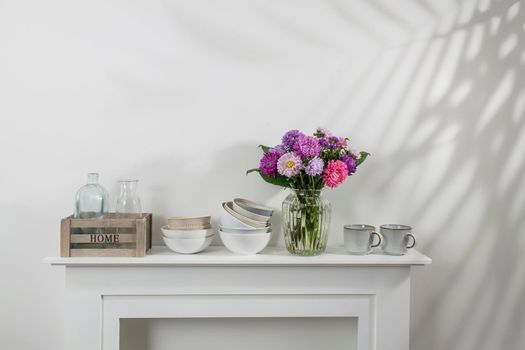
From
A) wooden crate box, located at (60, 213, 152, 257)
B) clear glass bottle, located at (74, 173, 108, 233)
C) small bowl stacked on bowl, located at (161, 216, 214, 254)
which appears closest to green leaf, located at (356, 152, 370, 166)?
small bowl stacked on bowl, located at (161, 216, 214, 254)

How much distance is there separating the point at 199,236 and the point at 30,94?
0.77 m

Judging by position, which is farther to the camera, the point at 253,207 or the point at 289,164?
the point at 253,207

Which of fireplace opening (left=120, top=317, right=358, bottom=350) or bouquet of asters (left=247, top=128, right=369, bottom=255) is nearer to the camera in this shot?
bouquet of asters (left=247, top=128, right=369, bottom=255)

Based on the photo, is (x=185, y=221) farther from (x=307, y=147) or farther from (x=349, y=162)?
(x=349, y=162)

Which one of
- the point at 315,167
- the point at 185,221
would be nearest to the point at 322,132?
the point at 315,167

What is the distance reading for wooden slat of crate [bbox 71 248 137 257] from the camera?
163 centimetres

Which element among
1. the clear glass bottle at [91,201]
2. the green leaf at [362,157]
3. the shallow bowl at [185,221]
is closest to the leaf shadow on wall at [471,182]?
the green leaf at [362,157]

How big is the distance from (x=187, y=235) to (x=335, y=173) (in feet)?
1.68

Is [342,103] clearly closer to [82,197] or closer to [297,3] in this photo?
[297,3]

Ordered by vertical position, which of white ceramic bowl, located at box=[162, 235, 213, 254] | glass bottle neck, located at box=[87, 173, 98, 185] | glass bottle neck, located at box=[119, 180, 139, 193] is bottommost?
white ceramic bowl, located at box=[162, 235, 213, 254]

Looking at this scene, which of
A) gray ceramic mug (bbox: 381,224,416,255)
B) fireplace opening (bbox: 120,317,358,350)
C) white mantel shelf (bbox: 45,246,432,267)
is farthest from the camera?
fireplace opening (bbox: 120,317,358,350)

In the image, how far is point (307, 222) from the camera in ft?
5.61

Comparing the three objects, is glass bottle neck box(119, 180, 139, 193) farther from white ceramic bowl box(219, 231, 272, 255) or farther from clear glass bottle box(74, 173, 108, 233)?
white ceramic bowl box(219, 231, 272, 255)

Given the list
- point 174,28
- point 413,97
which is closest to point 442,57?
point 413,97
